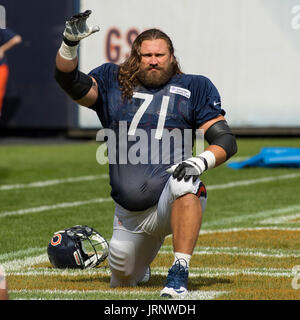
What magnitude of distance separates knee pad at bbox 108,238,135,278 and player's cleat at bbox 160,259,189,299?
47 centimetres

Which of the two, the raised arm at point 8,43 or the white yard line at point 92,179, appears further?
the raised arm at point 8,43

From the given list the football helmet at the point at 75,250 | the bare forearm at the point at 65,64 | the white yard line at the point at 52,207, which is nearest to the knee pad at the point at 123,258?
→ the football helmet at the point at 75,250

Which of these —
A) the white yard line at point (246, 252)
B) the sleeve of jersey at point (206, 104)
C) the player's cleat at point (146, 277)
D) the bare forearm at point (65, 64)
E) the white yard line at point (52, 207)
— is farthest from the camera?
the white yard line at point (52, 207)

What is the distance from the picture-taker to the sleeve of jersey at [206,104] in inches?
197

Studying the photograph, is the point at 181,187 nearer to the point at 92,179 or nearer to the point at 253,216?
the point at 253,216

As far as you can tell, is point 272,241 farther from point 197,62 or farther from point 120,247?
point 197,62

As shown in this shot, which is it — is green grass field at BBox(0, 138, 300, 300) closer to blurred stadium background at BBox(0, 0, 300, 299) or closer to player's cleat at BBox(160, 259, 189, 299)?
player's cleat at BBox(160, 259, 189, 299)

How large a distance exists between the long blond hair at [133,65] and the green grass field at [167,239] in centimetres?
113

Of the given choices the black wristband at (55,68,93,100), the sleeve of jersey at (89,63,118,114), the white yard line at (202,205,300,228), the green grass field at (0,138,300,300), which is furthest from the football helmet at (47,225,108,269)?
the white yard line at (202,205,300,228)

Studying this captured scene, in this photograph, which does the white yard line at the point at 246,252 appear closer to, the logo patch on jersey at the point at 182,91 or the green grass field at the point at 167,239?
the green grass field at the point at 167,239

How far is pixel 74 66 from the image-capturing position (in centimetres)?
489

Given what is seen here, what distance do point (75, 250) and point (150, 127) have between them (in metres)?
1.18

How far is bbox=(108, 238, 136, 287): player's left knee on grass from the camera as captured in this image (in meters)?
5.09

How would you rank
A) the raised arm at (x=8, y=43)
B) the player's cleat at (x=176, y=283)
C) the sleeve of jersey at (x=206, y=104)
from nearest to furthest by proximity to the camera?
the player's cleat at (x=176, y=283), the sleeve of jersey at (x=206, y=104), the raised arm at (x=8, y=43)
